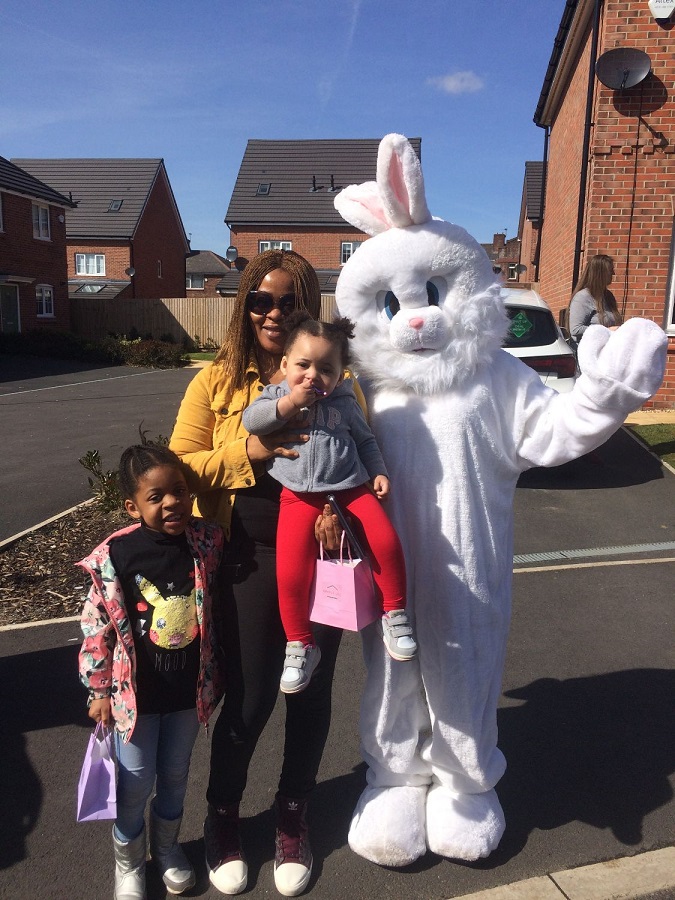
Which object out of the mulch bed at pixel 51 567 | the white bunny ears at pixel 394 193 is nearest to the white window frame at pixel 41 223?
the mulch bed at pixel 51 567

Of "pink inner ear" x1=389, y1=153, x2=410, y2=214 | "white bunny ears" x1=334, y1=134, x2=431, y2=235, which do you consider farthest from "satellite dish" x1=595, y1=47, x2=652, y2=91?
"pink inner ear" x1=389, y1=153, x2=410, y2=214

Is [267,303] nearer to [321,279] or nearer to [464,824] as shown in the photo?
[464,824]

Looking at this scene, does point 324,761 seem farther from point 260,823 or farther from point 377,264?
point 377,264

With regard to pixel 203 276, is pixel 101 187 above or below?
above

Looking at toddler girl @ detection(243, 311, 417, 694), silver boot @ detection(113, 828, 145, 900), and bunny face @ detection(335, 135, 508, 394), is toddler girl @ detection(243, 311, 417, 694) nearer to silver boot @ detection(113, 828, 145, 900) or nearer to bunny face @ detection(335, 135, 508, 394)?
bunny face @ detection(335, 135, 508, 394)

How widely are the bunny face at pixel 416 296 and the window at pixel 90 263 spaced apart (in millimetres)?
37469

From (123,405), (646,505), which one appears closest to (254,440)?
(646,505)

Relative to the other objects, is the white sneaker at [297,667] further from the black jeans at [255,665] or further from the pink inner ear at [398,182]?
the pink inner ear at [398,182]

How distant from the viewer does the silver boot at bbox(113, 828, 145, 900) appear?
2268mm

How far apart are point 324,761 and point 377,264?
204 centimetres

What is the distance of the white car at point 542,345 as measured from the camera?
23.0ft

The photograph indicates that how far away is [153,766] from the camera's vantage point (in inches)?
89.7

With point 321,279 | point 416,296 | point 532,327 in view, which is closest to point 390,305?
point 416,296

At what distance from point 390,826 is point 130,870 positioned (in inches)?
33.4
